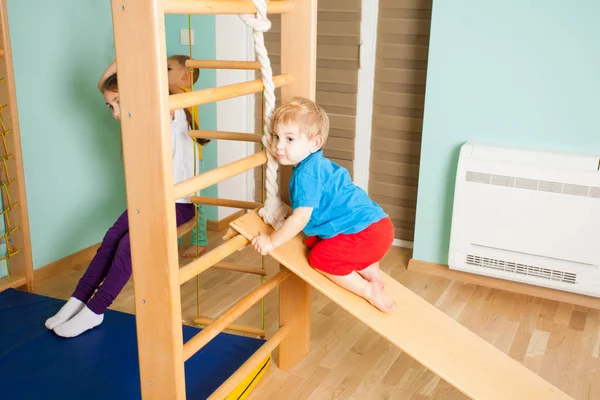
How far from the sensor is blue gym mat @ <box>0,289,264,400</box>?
1.95 meters

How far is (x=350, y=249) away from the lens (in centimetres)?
194

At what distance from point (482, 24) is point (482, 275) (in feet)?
3.91

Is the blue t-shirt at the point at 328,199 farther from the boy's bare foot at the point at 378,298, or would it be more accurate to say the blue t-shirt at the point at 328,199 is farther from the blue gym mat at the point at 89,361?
the blue gym mat at the point at 89,361

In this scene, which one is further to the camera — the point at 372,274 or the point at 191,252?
the point at 191,252

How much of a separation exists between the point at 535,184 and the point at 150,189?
1.91m

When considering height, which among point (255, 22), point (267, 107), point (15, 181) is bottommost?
point (15, 181)

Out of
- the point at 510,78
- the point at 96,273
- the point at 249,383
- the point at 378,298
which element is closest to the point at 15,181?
the point at 96,273

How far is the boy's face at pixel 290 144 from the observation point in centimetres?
184

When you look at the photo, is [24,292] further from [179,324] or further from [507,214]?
[507,214]

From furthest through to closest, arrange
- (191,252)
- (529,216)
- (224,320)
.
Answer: (191,252), (529,216), (224,320)

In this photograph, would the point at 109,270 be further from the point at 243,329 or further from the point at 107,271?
the point at 243,329

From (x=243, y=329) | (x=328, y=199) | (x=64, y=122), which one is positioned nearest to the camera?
(x=328, y=199)

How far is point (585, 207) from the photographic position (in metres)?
2.68

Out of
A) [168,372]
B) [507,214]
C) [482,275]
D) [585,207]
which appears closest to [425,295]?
[482,275]
